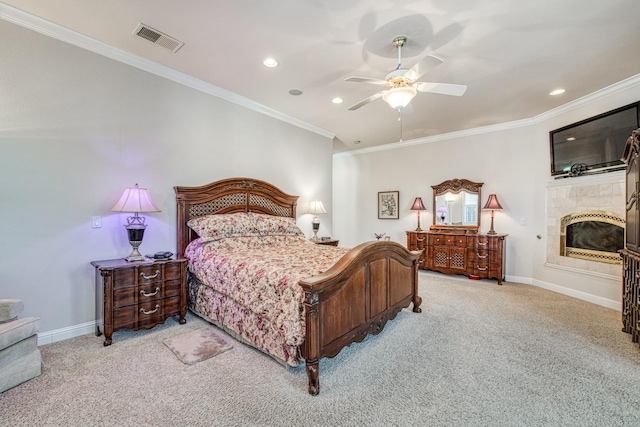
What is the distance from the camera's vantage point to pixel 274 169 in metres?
4.75

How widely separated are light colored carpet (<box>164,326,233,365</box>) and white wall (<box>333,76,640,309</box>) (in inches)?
190

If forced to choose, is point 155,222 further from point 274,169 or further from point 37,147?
point 274,169

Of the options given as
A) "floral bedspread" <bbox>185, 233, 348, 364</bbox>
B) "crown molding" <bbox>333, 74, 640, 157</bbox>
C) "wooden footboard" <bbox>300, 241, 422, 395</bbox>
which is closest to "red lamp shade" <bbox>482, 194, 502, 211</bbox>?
"crown molding" <bbox>333, 74, 640, 157</bbox>

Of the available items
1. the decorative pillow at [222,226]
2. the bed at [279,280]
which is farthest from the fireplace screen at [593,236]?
the decorative pillow at [222,226]

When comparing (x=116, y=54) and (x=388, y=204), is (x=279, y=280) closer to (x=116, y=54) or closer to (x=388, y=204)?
(x=116, y=54)

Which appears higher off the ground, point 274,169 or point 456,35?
point 456,35

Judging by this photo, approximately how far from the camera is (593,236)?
159 inches

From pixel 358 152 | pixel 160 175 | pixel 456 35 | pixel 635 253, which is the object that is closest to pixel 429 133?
pixel 358 152

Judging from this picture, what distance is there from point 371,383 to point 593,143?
4509 mm

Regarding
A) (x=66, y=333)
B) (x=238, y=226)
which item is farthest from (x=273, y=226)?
(x=66, y=333)

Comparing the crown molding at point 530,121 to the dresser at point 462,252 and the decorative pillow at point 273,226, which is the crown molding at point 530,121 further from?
the decorative pillow at point 273,226

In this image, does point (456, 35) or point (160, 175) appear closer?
point (456, 35)

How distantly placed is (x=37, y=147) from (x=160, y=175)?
3.49 ft

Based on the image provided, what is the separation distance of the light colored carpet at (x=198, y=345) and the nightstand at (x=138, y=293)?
1.14 ft
